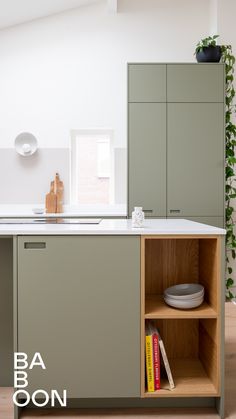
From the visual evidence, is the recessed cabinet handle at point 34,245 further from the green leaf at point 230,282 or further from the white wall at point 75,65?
the green leaf at point 230,282

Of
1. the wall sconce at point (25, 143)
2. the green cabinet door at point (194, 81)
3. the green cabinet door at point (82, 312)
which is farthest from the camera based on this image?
the wall sconce at point (25, 143)

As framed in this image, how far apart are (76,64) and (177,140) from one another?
1.56 m

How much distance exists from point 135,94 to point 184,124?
574 millimetres

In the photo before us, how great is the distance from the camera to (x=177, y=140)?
153 inches

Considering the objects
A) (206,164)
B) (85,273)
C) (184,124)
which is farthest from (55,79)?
(85,273)

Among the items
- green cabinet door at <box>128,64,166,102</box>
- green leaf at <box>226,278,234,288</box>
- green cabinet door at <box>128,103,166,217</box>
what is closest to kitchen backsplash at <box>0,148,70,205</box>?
green cabinet door at <box>128,103,166,217</box>

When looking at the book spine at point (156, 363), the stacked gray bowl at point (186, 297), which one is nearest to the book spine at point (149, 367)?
the book spine at point (156, 363)

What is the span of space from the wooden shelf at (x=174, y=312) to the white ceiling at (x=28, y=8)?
348 centimetres

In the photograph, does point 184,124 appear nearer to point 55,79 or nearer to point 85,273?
point 55,79

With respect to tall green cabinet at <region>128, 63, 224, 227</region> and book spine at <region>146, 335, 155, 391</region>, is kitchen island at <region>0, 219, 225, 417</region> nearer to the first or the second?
book spine at <region>146, 335, 155, 391</region>

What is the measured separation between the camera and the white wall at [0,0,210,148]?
4.46 metres

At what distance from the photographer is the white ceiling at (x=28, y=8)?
405 centimetres

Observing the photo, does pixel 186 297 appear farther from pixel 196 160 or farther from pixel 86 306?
pixel 196 160

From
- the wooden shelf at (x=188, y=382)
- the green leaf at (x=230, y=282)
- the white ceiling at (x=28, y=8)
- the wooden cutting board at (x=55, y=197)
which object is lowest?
the wooden shelf at (x=188, y=382)
